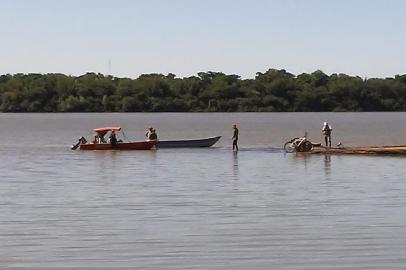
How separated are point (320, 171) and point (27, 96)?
13169cm

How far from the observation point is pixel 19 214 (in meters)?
20.7

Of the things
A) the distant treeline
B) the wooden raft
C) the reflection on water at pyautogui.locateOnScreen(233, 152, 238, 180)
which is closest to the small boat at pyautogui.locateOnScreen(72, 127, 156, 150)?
the reflection on water at pyautogui.locateOnScreen(233, 152, 238, 180)

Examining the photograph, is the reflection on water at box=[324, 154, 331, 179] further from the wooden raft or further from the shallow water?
the wooden raft

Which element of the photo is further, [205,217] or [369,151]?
[369,151]

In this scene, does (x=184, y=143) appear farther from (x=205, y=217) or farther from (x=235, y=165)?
(x=205, y=217)

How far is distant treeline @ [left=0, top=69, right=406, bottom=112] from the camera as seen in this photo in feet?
517

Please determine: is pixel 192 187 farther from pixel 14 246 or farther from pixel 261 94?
pixel 261 94

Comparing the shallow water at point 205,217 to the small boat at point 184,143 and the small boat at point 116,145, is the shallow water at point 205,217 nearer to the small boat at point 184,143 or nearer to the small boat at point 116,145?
the small boat at point 116,145

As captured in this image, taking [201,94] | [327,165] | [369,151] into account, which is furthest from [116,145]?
[201,94]

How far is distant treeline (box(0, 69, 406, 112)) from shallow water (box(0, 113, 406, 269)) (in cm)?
12177

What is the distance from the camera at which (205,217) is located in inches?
792

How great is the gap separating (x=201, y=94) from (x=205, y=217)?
143034mm

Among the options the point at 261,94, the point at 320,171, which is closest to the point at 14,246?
the point at 320,171

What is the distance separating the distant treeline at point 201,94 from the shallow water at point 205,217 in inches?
4794
